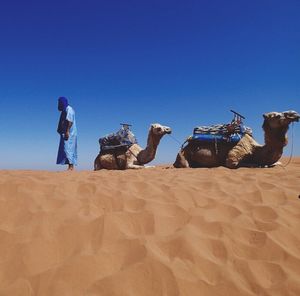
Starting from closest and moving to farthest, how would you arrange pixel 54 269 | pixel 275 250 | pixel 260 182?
pixel 54 269
pixel 275 250
pixel 260 182

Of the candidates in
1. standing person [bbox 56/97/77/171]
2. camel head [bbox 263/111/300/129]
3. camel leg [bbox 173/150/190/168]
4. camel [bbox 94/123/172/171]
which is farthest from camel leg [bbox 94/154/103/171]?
camel head [bbox 263/111/300/129]

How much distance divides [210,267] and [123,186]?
1.81 m

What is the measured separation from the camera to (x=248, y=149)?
821cm

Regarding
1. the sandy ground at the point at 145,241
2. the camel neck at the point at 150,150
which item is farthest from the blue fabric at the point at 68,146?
the sandy ground at the point at 145,241

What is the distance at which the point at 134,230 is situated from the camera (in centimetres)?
251

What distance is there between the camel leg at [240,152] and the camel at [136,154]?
1.88 m

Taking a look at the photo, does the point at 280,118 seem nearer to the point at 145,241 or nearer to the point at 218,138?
the point at 218,138

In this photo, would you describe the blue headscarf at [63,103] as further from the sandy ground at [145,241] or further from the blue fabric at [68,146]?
the sandy ground at [145,241]

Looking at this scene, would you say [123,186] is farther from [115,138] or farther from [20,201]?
[115,138]

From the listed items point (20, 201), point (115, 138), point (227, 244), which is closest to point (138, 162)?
point (115, 138)

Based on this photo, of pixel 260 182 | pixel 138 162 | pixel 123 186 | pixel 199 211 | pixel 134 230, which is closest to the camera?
pixel 134 230

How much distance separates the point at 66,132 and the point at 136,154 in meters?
2.13

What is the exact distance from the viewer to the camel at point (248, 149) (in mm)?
7770

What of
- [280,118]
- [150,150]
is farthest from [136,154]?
[280,118]
